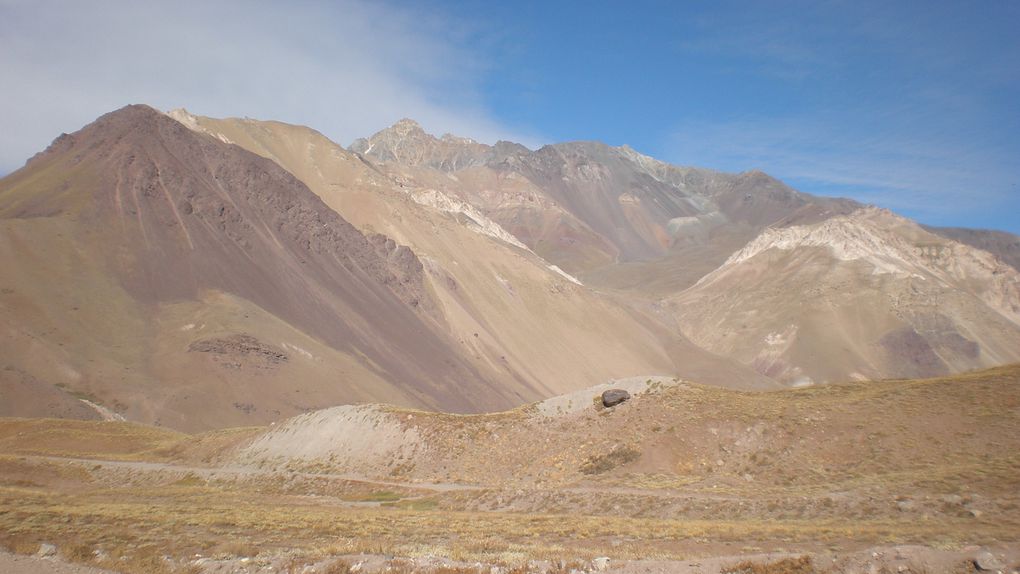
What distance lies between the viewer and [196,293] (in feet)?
311

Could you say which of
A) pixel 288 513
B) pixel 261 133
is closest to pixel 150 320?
pixel 288 513

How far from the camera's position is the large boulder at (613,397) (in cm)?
4000

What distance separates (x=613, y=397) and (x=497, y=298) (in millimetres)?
121024

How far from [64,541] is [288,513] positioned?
30.5 ft

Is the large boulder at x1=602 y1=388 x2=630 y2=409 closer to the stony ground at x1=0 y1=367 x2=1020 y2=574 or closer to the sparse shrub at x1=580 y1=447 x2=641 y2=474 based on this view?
the stony ground at x1=0 y1=367 x2=1020 y2=574

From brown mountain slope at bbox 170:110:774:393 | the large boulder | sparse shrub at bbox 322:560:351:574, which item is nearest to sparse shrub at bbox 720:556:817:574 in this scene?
sparse shrub at bbox 322:560:351:574

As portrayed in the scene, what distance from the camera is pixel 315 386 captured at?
8600cm

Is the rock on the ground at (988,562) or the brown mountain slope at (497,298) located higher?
the brown mountain slope at (497,298)

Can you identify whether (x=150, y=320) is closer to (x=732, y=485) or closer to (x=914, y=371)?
(x=732, y=485)

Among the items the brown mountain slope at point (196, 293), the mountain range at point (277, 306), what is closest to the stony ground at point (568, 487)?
the brown mountain slope at point (196, 293)

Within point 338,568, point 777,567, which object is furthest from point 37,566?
point 777,567

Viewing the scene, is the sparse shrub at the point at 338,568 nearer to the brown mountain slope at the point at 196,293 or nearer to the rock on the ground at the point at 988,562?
the rock on the ground at the point at 988,562

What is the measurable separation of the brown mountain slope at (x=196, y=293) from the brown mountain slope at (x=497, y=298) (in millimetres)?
12452

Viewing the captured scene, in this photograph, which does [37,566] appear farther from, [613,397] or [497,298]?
[497,298]
